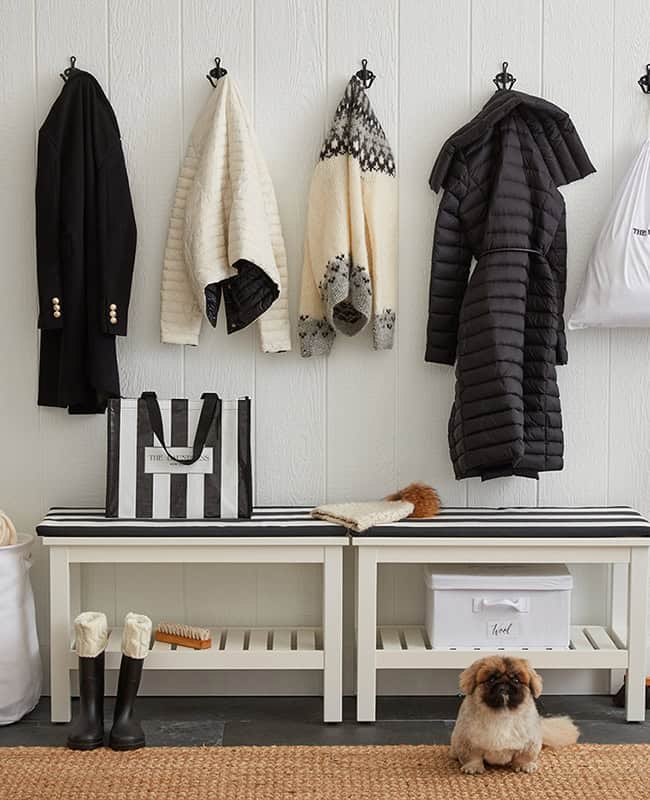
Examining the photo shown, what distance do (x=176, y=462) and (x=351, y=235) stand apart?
75 cm

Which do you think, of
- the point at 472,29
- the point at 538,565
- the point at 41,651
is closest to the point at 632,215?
the point at 472,29

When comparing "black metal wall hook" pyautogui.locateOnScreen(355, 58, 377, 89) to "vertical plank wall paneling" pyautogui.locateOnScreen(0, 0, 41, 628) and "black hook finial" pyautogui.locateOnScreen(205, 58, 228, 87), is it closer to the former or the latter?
"black hook finial" pyautogui.locateOnScreen(205, 58, 228, 87)

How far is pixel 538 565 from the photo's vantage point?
9.47 feet

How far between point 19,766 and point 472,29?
2.20 meters

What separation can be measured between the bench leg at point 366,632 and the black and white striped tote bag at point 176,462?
1.12 feet

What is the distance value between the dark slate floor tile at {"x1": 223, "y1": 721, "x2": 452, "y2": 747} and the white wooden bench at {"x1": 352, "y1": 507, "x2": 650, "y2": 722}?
0.19 feet

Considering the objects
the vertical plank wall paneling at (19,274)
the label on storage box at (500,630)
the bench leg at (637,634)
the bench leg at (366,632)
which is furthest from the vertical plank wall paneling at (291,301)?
the bench leg at (637,634)

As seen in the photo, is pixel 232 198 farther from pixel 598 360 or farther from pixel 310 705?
pixel 310 705

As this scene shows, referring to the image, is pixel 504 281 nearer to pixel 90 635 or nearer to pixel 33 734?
pixel 90 635

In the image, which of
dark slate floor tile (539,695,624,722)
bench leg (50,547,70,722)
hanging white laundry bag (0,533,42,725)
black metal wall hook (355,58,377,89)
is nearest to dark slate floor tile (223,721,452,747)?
dark slate floor tile (539,695,624,722)

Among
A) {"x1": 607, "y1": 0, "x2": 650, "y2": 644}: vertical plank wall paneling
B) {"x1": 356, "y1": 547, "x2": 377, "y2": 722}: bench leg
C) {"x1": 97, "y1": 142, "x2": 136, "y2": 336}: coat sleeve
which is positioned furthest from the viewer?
{"x1": 607, "y1": 0, "x2": 650, "y2": 644}: vertical plank wall paneling

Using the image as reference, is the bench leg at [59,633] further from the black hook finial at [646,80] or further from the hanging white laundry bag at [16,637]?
the black hook finial at [646,80]

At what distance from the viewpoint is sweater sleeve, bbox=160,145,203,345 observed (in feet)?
9.50

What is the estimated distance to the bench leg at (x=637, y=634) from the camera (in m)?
2.74
